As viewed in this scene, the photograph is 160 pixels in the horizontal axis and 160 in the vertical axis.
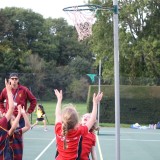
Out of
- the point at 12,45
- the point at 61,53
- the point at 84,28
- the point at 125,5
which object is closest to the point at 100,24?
the point at 125,5

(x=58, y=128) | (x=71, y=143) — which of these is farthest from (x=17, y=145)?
(x=71, y=143)

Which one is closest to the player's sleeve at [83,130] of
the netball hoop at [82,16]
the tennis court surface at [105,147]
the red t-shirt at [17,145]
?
the red t-shirt at [17,145]

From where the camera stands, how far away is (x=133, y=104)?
992 inches

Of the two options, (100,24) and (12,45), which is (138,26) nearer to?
(100,24)

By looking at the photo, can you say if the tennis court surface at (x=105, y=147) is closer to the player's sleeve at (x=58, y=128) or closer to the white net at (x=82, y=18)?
the white net at (x=82, y=18)

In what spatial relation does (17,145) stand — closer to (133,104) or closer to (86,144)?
(86,144)

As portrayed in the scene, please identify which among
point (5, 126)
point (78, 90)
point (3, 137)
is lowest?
point (78, 90)

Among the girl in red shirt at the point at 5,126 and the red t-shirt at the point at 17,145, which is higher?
the girl in red shirt at the point at 5,126

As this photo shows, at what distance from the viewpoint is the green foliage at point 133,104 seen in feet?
81.3

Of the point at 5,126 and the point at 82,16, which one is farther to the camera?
the point at 82,16

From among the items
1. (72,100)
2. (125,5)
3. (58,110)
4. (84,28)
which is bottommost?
(72,100)

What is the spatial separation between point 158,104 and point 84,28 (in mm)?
17059

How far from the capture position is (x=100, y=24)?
31641 millimetres

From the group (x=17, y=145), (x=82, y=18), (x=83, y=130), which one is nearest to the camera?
(x=83, y=130)
